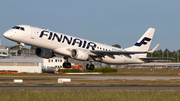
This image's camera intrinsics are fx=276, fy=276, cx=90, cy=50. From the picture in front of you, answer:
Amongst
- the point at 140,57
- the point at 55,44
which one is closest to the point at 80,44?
the point at 55,44

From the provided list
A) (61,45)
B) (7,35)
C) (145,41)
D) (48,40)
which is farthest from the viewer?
(145,41)

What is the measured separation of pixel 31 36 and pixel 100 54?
14.0 metres

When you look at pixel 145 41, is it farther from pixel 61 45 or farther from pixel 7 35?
pixel 7 35

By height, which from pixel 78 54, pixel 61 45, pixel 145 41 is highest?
pixel 145 41

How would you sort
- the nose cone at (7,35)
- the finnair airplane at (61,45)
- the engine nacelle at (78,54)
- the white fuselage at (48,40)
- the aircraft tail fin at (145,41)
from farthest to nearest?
the aircraft tail fin at (145,41), the engine nacelle at (78,54), the finnair airplane at (61,45), the white fuselage at (48,40), the nose cone at (7,35)

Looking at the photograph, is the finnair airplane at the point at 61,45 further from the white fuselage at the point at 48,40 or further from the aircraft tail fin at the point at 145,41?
→ the aircraft tail fin at the point at 145,41

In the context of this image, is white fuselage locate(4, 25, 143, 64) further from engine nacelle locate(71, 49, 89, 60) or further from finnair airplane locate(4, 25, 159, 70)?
engine nacelle locate(71, 49, 89, 60)

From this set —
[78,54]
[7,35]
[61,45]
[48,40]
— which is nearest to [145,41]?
[78,54]

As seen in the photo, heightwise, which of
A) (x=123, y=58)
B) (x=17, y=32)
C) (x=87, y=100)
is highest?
(x=17, y=32)

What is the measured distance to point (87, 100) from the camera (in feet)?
67.8

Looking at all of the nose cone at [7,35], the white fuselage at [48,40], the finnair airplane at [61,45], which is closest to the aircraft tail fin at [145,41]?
the finnair airplane at [61,45]

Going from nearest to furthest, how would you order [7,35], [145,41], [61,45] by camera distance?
[7,35], [61,45], [145,41]

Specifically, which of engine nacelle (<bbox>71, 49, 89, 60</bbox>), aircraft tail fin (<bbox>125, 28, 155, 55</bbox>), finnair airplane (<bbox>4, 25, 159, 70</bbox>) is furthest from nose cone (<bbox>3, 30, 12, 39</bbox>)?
aircraft tail fin (<bbox>125, 28, 155, 55</bbox>)

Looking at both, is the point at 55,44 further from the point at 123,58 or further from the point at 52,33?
the point at 123,58
